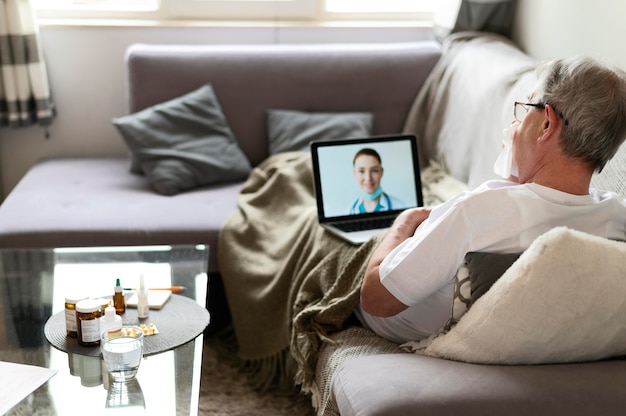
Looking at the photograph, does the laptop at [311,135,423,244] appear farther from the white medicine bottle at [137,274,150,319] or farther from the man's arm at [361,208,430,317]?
the white medicine bottle at [137,274,150,319]

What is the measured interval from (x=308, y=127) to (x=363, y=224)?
84cm

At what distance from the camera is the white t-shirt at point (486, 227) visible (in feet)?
4.93

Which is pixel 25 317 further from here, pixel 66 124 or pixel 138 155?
pixel 66 124

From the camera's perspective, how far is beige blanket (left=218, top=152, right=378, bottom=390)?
Result: 76.5 inches

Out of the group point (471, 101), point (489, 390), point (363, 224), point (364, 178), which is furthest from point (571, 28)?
point (489, 390)

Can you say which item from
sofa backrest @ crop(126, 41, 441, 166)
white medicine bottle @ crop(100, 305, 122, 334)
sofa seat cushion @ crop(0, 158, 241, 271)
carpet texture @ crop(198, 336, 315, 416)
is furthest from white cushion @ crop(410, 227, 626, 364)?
sofa backrest @ crop(126, 41, 441, 166)

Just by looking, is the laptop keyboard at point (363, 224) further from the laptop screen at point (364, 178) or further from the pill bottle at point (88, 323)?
the pill bottle at point (88, 323)

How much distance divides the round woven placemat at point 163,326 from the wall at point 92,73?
1.68 meters

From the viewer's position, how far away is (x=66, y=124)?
11.0 feet

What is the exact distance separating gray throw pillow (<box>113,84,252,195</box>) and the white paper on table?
4.32 feet

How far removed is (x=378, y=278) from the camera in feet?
5.31

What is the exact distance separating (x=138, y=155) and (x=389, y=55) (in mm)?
1021

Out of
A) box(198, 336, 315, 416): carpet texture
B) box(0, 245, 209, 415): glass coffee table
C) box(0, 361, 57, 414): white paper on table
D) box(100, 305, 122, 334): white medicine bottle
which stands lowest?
box(198, 336, 315, 416): carpet texture

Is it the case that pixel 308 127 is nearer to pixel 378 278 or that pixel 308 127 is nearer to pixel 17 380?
pixel 378 278
